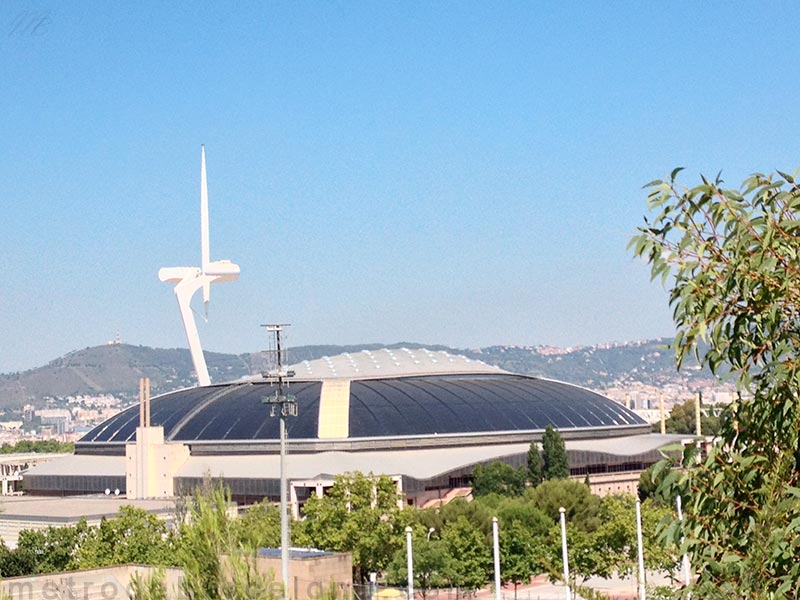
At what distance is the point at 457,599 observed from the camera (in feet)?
175

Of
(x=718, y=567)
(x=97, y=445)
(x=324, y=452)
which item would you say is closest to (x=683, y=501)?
(x=718, y=567)

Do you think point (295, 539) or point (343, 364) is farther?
point (343, 364)

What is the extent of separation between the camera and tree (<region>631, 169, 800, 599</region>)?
31.8 ft

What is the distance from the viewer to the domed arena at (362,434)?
80.1 metres

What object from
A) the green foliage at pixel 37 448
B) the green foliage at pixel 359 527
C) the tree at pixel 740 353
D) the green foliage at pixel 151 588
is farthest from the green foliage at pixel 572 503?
the green foliage at pixel 37 448

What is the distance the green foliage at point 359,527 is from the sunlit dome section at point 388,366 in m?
39.2

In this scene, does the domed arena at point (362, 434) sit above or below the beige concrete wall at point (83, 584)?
above

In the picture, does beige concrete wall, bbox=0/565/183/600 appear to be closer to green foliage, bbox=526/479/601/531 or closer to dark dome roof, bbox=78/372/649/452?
green foliage, bbox=526/479/601/531

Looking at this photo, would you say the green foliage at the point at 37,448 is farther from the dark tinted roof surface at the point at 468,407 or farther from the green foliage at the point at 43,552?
the green foliage at the point at 43,552

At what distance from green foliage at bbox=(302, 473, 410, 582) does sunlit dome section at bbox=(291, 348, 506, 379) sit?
39.2m

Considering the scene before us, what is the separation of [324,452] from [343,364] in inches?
839

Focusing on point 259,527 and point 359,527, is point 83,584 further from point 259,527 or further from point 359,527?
point 359,527

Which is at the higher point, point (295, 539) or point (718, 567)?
point (718, 567)

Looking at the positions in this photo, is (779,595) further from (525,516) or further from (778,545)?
(525,516)
